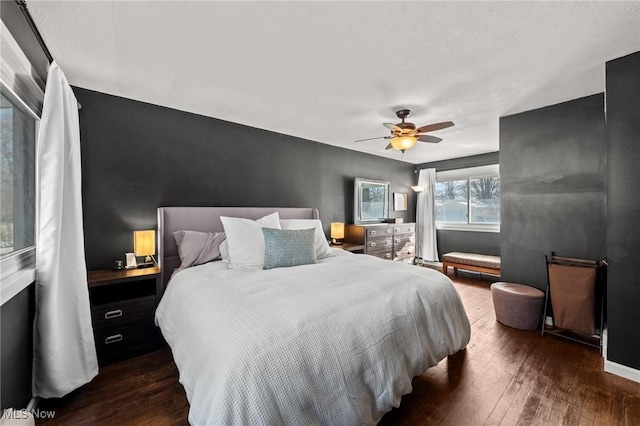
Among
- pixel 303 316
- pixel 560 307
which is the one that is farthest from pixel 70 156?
pixel 560 307

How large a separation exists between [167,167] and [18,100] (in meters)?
1.36

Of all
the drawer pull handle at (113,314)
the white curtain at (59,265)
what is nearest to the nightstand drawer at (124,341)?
the drawer pull handle at (113,314)

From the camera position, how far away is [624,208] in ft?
6.88

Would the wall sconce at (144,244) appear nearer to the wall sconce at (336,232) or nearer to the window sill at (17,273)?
the window sill at (17,273)

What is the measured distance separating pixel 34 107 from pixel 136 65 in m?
0.77

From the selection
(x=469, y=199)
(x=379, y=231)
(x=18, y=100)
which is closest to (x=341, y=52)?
(x=18, y=100)

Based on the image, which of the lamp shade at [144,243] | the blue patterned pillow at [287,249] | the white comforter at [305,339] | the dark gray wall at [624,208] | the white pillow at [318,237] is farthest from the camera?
the white pillow at [318,237]

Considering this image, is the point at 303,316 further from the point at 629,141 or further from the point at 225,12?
the point at 629,141

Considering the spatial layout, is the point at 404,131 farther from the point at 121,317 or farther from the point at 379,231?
the point at 121,317

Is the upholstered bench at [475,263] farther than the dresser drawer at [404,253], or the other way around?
the dresser drawer at [404,253]

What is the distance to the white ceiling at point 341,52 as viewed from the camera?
5.17 ft

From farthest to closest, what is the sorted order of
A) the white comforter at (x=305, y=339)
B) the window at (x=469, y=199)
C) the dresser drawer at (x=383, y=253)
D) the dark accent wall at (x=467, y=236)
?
1. the window at (x=469, y=199)
2. the dark accent wall at (x=467, y=236)
3. the dresser drawer at (x=383, y=253)
4. the white comforter at (x=305, y=339)

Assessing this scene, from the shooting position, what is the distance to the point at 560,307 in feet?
8.86

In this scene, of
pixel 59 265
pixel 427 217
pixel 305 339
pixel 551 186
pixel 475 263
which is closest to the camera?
pixel 305 339
